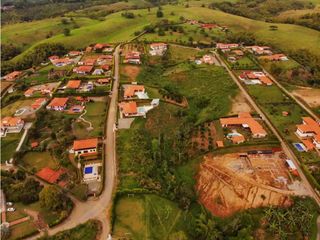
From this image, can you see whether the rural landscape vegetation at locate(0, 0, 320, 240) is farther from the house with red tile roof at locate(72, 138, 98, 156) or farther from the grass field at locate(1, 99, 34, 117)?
the grass field at locate(1, 99, 34, 117)

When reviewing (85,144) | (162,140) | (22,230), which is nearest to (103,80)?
(85,144)

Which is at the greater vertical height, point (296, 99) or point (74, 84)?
point (74, 84)

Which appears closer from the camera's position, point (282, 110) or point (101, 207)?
point (101, 207)

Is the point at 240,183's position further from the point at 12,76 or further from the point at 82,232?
the point at 12,76

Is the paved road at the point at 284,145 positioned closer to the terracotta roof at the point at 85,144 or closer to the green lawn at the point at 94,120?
the green lawn at the point at 94,120

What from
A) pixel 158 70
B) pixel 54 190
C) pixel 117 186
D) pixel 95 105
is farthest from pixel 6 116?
pixel 158 70
